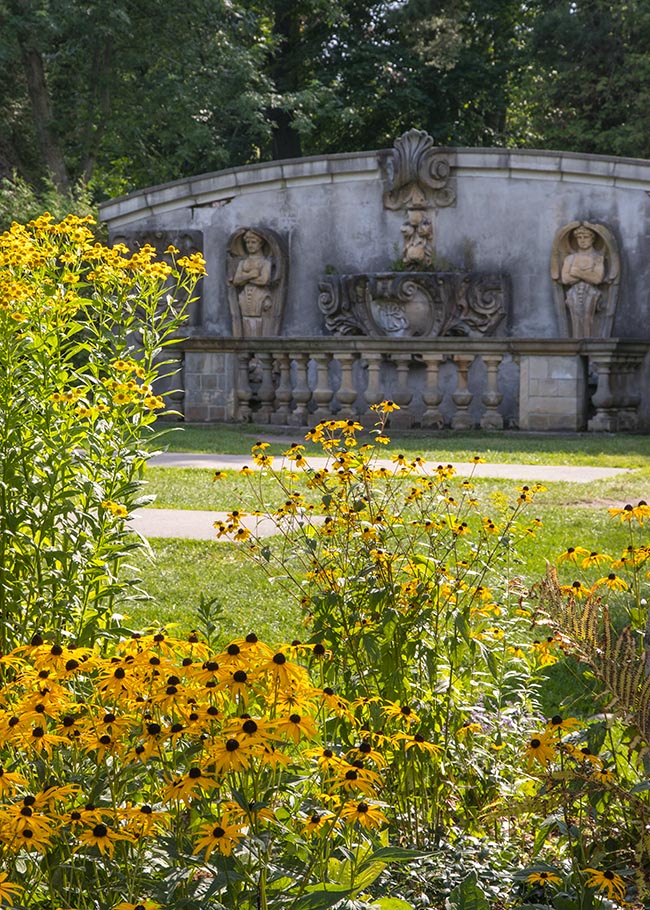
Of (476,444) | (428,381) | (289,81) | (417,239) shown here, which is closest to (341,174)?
(417,239)

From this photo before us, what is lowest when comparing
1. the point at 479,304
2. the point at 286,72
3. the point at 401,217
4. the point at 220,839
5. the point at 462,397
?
the point at 220,839

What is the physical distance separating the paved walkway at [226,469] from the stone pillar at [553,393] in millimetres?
4516

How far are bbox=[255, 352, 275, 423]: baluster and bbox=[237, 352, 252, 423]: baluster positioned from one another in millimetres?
160

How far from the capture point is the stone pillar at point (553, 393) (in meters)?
15.9

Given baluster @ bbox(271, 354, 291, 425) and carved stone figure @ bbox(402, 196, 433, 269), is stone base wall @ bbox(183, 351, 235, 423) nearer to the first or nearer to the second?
baluster @ bbox(271, 354, 291, 425)

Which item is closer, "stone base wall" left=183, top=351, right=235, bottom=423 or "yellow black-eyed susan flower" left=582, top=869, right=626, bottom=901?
"yellow black-eyed susan flower" left=582, top=869, right=626, bottom=901

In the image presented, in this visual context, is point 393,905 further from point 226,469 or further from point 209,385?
point 209,385

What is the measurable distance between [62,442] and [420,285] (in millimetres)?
14755

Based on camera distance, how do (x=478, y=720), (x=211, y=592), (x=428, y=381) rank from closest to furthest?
(x=478, y=720) < (x=211, y=592) < (x=428, y=381)

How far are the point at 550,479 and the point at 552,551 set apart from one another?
10.2 ft

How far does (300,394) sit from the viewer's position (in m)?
16.8

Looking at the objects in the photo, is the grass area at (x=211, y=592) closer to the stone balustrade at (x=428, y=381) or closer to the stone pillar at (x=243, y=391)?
the stone balustrade at (x=428, y=381)

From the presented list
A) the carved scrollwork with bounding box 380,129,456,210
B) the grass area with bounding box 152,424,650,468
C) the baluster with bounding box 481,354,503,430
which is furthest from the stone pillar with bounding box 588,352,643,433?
the carved scrollwork with bounding box 380,129,456,210

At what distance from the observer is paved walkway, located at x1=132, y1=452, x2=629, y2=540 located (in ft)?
26.1
